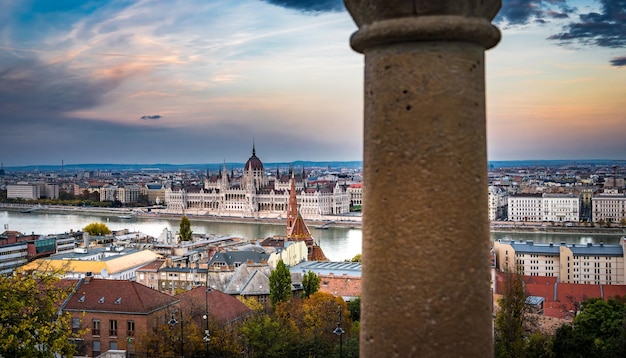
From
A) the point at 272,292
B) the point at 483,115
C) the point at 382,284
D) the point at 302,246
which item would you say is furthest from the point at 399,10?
the point at 302,246

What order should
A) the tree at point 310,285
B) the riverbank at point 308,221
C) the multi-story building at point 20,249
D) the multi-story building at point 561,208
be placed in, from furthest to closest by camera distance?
the multi-story building at point 561,208, the riverbank at point 308,221, the multi-story building at point 20,249, the tree at point 310,285

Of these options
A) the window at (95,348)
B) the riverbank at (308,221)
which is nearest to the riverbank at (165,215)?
the riverbank at (308,221)

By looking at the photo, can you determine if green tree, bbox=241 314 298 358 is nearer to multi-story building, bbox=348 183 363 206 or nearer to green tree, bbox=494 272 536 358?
green tree, bbox=494 272 536 358

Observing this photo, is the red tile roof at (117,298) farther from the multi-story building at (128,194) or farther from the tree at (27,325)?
the multi-story building at (128,194)

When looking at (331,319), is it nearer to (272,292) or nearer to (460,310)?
(272,292)

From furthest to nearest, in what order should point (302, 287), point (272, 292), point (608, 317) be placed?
point (302, 287) < point (272, 292) < point (608, 317)

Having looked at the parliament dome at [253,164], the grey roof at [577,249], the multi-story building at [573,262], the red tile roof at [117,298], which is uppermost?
the parliament dome at [253,164]
